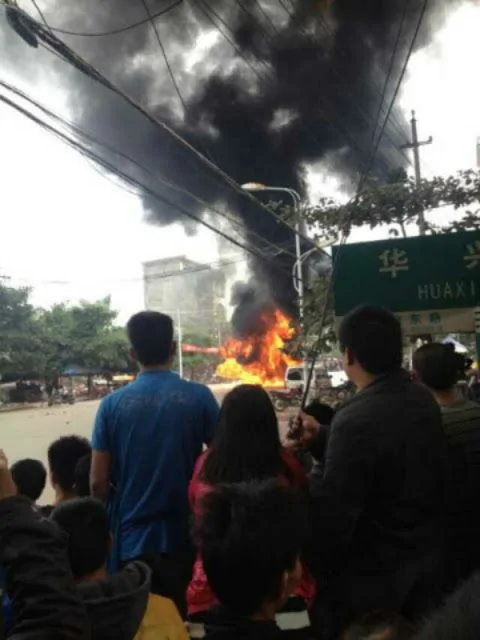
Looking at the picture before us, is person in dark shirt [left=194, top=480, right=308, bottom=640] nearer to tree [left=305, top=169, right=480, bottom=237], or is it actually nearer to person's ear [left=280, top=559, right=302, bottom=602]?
person's ear [left=280, top=559, right=302, bottom=602]

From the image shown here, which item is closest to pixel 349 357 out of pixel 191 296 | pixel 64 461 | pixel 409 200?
pixel 64 461

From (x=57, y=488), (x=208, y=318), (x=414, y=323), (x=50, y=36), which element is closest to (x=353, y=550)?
(x=57, y=488)

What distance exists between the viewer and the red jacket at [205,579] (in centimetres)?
189

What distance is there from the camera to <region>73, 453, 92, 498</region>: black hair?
9.07 ft

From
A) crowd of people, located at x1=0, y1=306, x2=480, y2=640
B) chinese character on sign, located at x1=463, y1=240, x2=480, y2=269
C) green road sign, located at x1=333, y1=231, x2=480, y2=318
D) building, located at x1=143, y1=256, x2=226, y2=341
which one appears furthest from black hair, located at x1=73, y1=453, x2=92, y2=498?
building, located at x1=143, y1=256, x2=226, y2=341

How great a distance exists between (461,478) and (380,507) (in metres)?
0.48

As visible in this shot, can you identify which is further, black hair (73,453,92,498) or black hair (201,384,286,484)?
black hair (73,453,92,498)

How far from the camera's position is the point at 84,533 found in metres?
1.83

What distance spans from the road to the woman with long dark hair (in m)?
7.85

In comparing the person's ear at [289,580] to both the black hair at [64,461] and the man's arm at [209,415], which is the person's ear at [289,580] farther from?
the black hair at [64,461]

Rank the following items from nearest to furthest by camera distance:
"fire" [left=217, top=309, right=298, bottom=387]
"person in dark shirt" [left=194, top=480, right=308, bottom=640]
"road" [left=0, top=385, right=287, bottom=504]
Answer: "person in dark shirt" [left=194, top=480, right=308, bottom=640], "road" [left=0, top=385, right=287, bottom=504], "fire" [left=217, top=309, right=298, bottom=387]

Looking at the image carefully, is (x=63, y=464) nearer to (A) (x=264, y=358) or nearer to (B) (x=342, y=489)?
(B) (x=342, y=489)

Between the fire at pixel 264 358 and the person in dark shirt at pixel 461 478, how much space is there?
43.5 ft

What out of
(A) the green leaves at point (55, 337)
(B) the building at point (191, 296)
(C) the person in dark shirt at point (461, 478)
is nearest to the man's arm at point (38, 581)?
(C) the person in dark shirt at point (461, 478)
